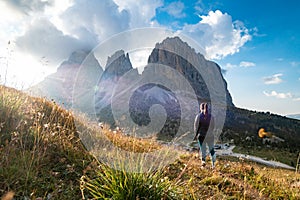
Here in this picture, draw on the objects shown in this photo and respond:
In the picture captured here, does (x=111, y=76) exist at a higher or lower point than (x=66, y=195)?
higher

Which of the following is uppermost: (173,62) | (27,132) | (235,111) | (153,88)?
(173,62)

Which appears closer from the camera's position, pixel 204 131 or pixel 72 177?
pixel 72 177

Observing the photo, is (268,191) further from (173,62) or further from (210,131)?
(173,62)

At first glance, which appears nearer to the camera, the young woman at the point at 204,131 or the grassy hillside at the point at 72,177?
the grassy hillside at the point at 72,177

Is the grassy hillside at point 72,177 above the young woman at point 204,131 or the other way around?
the other way around

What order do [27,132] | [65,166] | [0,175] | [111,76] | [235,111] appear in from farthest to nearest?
[111,76] < [235,111] < [27,132] < [65,166] < [0,175]

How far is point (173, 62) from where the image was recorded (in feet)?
625

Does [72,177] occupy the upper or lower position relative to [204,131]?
lower

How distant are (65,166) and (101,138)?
265cm

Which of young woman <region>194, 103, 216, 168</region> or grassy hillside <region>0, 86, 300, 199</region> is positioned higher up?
young woman <region>194, 103, 216, 168</region>

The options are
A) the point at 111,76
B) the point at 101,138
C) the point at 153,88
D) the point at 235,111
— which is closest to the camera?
the point at 101,138

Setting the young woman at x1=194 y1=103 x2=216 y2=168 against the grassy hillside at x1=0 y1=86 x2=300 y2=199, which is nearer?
Result: the grassy hillside at x1=0 y1=86 x2=300 y2=199

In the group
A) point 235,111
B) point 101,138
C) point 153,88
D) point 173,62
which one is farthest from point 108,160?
point 173,62

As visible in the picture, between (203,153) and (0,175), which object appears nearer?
(0,175)
